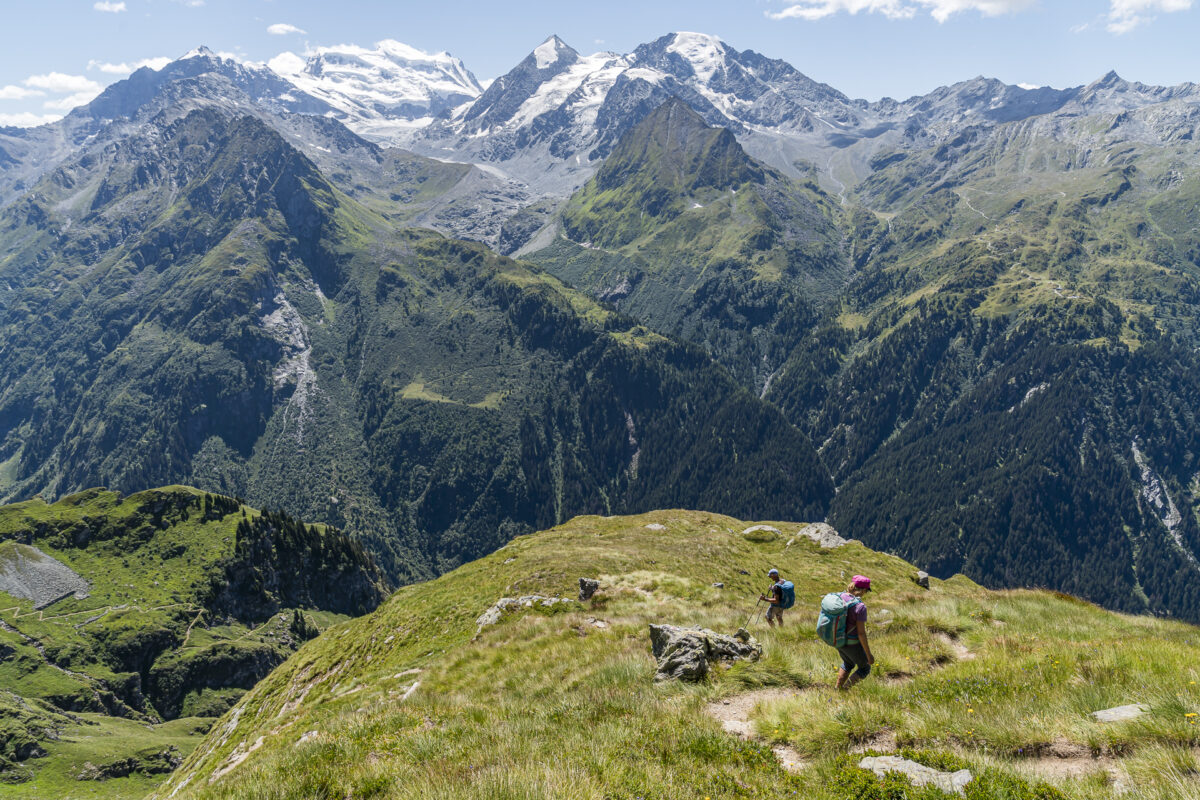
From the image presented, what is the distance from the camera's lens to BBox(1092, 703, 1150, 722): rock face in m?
→ 10.1

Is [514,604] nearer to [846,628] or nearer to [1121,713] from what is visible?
[846,628]

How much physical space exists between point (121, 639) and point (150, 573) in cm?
2865

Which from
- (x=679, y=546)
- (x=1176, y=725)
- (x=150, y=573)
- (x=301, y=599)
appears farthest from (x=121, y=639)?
(x=1176, y=725)

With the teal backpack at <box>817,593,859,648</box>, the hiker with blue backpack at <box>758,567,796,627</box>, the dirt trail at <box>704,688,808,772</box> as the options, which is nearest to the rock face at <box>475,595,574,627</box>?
the hiker with blue backpack at <box>758,567,796,627</box>

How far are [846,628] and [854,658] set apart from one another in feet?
3.83

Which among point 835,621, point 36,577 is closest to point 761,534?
point 835,621

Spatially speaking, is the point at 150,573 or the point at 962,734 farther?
the point at 150,573

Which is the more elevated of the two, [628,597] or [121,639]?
[628,597]

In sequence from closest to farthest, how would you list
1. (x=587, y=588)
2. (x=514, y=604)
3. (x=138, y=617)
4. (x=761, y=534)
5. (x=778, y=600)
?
(x=778, y=600) < (x=514, y=604) < (x=587, y=588) < (x=761, y=534) < (x=138, y=617)

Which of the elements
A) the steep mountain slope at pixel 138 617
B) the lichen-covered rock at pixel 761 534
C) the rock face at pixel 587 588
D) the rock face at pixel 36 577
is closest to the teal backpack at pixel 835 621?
the rock face at pixel 587 588

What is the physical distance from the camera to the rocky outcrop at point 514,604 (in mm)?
33031

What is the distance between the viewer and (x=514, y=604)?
33.8 metres

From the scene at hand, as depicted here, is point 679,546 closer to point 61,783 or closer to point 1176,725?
point 1176,725

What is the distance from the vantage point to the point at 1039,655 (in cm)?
1459
